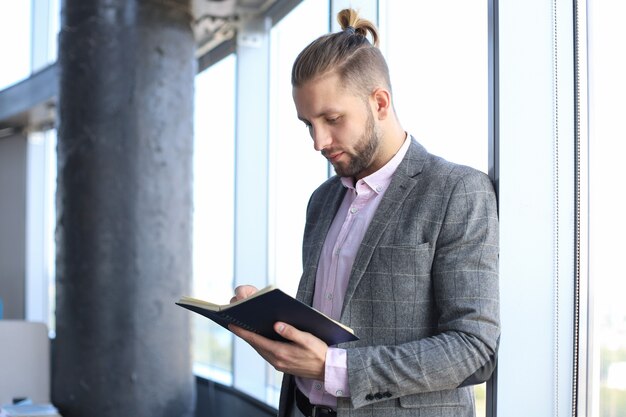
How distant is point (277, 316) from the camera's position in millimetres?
1486

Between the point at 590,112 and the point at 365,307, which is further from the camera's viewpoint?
the point at 590,112

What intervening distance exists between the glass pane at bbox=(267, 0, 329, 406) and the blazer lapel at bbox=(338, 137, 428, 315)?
2.28 metres

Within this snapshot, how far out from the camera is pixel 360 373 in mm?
1490

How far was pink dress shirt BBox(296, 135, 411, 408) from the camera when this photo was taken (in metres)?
1.69

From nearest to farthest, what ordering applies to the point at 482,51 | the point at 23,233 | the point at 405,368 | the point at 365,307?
the point at 405,368 < the point at 365,307 < the point at 482,51 < the point at 23,233

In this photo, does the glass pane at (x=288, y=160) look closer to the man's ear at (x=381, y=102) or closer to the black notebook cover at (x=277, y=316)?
the man's ear at (x=381, y=102)

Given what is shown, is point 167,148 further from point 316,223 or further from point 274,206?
point 316,223

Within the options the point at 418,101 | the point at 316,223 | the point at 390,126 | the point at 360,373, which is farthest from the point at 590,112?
the point at 418,101

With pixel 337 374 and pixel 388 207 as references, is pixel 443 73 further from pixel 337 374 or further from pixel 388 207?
pixel 337 374

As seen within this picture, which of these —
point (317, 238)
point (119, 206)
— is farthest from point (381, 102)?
point (119, 206)

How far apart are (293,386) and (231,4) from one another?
347 cm

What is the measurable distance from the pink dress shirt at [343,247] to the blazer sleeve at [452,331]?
156mm

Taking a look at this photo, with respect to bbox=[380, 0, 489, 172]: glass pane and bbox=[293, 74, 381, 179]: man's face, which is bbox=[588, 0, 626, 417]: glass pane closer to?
bbox=[380, 0, 489, 172]: glass pane

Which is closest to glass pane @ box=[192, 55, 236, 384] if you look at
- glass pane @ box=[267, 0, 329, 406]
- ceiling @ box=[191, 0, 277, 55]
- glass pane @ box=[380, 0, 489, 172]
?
ceiling @ box=[191, 0, 277, 55]
